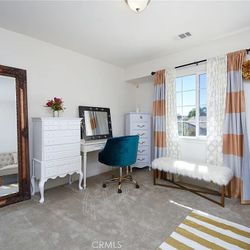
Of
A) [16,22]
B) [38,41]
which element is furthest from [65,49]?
[16,22]

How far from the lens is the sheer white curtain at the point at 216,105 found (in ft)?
9.14

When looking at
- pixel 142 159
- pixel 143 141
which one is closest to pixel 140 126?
pixel 143 141

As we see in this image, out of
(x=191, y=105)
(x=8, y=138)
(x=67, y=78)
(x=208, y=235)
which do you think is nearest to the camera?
(x=208, y=235)

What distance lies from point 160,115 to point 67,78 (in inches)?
78.8

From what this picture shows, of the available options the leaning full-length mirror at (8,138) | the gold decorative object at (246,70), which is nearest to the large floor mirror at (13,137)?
the leaning full-length mirror at (8,138)

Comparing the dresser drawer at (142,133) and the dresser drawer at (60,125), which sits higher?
the dresser drawer at (60,125)

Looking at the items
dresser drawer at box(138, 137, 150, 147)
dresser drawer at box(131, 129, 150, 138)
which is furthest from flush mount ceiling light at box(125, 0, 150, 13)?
dresser drawer at box(138, 137, 150, 147)

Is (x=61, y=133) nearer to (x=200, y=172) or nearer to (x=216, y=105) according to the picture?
(x=200, y=172)

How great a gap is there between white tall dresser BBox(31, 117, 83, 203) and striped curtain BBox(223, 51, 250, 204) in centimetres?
242

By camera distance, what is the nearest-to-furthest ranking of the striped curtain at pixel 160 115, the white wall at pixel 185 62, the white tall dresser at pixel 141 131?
the white wall at pixel 185 62
the striped curtain at pixel 160 115
the white tall dresser at pixel 141 131

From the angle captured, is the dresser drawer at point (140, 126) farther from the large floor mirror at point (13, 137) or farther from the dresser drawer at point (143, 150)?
the large floor mirror at point (13, 137)

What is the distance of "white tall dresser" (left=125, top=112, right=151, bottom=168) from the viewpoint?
393 cm

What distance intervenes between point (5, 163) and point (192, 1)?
318 cm

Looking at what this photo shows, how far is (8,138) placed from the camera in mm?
2443
